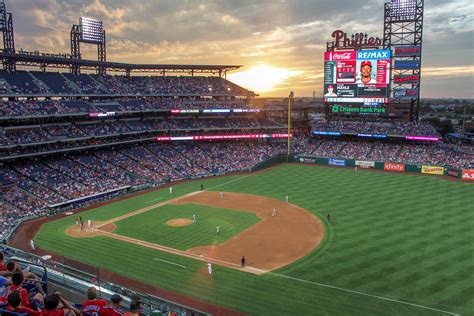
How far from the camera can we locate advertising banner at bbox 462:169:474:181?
167ft

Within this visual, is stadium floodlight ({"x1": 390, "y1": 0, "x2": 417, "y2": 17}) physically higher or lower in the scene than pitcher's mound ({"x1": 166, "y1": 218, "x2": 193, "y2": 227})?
higher

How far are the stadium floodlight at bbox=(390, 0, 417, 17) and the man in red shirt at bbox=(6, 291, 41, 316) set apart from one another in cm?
7110

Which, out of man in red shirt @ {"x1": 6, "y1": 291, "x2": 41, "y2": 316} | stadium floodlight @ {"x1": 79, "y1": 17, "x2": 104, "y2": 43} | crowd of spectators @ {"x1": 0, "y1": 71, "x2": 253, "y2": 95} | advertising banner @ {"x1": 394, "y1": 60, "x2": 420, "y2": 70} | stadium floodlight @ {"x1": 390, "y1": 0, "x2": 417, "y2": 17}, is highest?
stadium floodlight @ {"x1": 390, "y1": 0, "x2": 417, "y2": 17}

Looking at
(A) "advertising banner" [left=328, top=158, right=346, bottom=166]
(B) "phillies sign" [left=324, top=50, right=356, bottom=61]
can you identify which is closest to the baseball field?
(A) "advertising banner" [left=328, top=158, right=346, bottom=166]

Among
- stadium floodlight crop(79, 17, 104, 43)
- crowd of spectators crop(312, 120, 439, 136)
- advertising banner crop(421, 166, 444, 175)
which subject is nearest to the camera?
advertising banner crop(421, 166, 444, 175)

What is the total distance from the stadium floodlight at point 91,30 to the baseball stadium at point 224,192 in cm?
35

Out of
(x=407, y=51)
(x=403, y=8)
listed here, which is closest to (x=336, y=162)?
(x=407, y=51)

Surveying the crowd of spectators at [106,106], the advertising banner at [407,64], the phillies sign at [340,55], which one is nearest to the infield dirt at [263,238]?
the crowd of spectators at [106,106]

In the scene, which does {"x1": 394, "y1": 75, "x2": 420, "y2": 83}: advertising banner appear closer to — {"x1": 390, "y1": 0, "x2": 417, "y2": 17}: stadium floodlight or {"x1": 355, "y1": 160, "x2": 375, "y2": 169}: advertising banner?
{"x1": 390, "y1": 0, "x2": 417, "y2": 17}: stadium floodlight

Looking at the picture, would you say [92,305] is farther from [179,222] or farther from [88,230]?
[88,230]

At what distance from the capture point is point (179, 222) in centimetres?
3581

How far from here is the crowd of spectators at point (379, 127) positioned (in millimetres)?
65875

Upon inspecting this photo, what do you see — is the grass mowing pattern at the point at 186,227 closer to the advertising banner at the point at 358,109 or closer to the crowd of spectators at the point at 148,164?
the crowd of spectators at the point at 148,164

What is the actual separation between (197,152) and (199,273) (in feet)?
138
